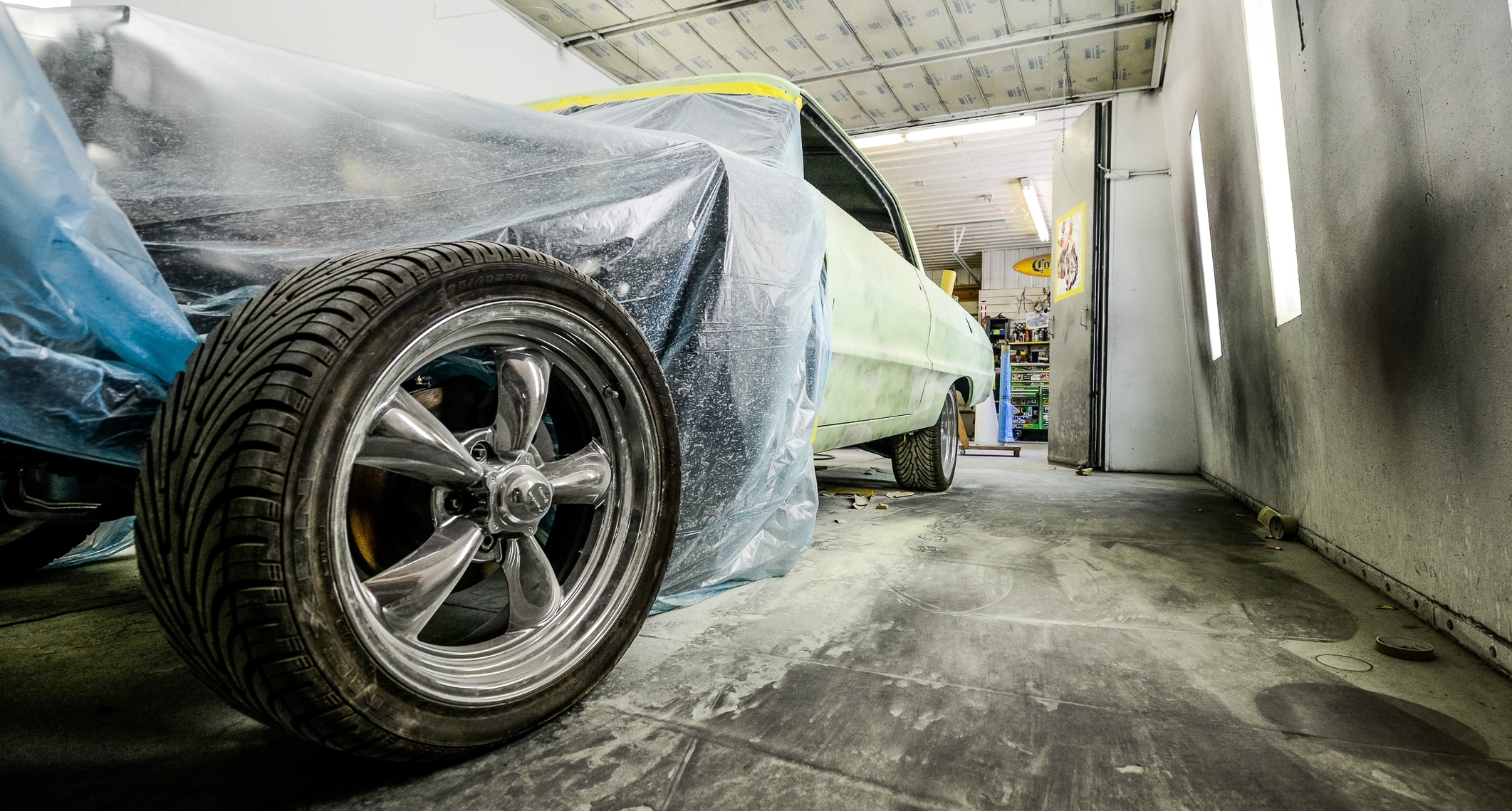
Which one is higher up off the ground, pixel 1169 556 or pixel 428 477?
pixel 428 477

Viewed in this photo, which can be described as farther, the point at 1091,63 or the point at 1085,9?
the point at 1091,63

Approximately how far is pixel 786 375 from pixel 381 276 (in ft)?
4.11

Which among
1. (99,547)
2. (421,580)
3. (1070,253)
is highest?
(1070,253)

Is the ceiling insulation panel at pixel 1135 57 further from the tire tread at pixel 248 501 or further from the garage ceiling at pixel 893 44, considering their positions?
the tire tread at pixel 248 501

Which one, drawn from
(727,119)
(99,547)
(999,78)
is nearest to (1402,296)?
(727,119)

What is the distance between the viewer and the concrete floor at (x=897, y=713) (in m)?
1.01

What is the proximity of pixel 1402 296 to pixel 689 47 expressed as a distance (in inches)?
249

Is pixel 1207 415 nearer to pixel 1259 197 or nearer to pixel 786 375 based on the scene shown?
pixel 1259 197

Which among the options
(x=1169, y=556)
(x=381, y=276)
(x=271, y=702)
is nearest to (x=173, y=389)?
(x=381, y=276)

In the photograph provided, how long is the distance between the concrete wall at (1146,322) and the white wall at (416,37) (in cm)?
507

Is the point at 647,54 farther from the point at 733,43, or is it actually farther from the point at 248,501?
the point at 248,501

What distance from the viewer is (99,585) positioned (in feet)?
6.97

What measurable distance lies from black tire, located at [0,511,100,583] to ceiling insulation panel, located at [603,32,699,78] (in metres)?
5.48

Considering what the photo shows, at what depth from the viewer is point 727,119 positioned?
2406mm
